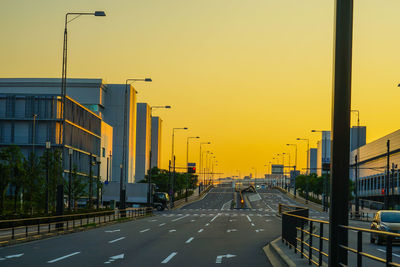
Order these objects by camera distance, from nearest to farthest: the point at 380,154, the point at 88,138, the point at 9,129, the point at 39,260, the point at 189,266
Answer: the point at 189,266
the point at 39,260
the point at 9,129
the point at 88,138
the point at 380,154

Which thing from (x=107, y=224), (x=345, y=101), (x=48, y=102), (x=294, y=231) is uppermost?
(x=48, y=102)

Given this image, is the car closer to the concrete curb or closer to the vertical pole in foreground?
the concrete curb

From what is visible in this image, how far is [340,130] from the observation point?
412 inches

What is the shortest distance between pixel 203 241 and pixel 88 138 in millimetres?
93019

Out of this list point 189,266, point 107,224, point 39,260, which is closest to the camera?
point 189,266

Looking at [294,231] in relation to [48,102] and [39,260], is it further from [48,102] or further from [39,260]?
[48,102]

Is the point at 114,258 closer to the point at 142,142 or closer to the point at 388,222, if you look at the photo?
the point at 388,222

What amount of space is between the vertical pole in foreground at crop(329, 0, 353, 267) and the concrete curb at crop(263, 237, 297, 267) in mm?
5087

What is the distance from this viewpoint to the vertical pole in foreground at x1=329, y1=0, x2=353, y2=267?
10289 millimetres

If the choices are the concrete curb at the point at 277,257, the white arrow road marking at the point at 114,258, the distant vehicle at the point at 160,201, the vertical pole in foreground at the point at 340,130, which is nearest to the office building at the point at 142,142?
the distant vehicle at the point at 160,201

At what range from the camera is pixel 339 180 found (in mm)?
10289

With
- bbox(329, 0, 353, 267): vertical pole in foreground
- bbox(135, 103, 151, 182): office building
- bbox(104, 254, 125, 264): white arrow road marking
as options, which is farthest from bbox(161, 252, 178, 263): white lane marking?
bbox(135, 103, 151, 182): office building

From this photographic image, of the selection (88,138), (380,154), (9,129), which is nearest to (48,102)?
(9,129)

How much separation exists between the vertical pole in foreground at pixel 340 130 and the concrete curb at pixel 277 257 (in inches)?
200
